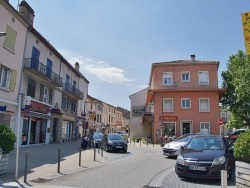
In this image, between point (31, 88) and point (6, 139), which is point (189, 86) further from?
point (6, 139)

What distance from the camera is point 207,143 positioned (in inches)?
406

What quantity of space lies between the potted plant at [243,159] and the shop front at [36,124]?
56.9 ft

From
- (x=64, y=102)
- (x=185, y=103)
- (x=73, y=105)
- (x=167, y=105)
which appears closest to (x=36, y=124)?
(x=64, y=102)

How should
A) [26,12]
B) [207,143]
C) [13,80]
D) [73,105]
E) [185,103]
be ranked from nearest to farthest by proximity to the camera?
[207,143], [13,80], [26,12], [185,103], [73,105]

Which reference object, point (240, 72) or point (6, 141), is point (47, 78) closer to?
point (6, 141)

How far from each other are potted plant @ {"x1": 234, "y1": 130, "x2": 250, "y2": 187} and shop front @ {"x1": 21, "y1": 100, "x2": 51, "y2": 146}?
56.9ft

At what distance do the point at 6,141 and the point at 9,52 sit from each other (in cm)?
1244

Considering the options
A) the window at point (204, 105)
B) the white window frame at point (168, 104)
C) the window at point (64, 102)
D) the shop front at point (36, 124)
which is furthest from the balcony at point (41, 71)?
the window at point (204, 105)

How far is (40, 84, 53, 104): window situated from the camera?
83.9ft

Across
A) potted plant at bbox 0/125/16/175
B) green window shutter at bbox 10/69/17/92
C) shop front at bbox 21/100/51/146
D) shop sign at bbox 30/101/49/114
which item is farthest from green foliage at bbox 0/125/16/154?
shop sign at bbox 30/101/49/114

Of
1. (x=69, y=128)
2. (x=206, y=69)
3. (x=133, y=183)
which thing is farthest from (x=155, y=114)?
(x=133, y=183)

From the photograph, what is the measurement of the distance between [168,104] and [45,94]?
16.4 metres

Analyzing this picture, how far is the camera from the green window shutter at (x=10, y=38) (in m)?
18.9

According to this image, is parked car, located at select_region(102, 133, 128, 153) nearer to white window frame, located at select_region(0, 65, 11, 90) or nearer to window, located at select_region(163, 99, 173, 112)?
white window frame, located at select_region(0, 65, 11, 90)
